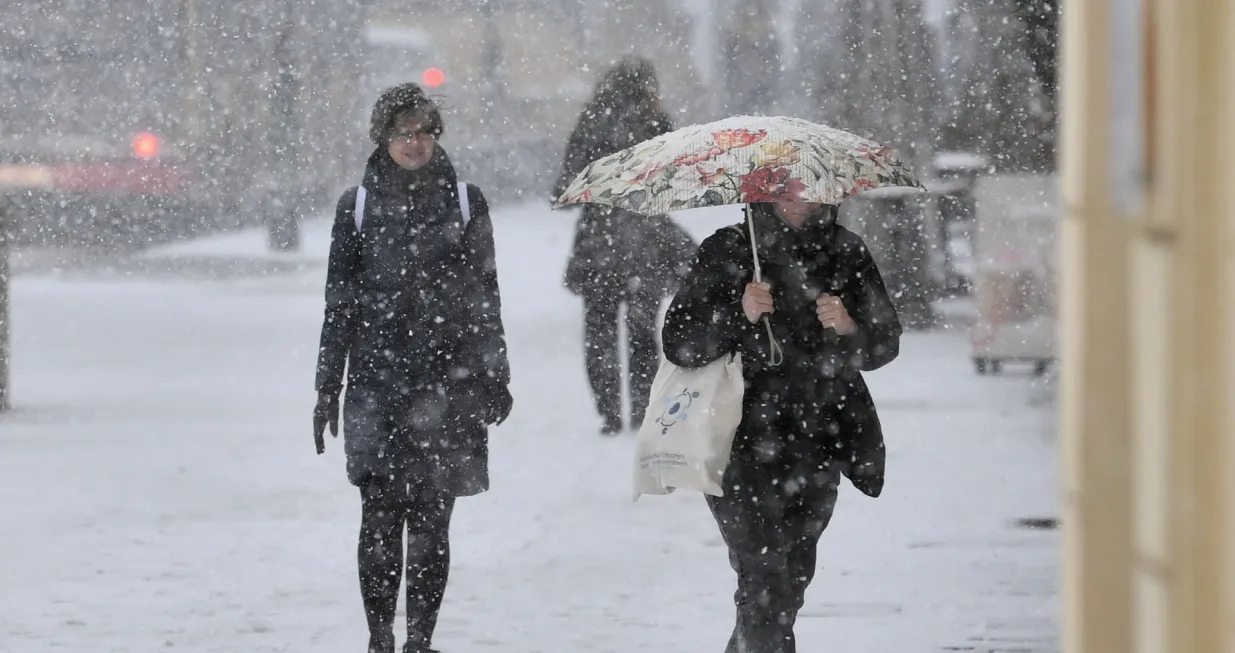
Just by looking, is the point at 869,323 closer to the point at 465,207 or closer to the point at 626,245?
the point at 465,207

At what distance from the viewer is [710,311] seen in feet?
14.5

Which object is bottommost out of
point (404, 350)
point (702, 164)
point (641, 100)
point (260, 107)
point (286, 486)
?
point (286, 486)

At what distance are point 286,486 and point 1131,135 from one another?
263 inches

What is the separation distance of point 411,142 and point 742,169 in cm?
104

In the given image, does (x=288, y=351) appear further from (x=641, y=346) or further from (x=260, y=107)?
(x=260, y=107)

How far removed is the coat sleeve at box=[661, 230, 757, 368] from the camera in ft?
14.4

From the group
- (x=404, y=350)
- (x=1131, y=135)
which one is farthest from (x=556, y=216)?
(x=1131, y=135)

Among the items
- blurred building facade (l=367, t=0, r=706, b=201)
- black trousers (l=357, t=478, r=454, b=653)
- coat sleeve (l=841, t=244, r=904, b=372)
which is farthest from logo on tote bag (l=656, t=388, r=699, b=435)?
blurred building facade (l=367, t=0, r=706, b=201)

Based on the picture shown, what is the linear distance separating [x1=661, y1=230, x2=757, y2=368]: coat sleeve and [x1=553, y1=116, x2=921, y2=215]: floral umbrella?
0.16 m

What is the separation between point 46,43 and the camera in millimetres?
31016

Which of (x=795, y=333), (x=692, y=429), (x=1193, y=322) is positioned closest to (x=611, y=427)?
(x=795, y=333)

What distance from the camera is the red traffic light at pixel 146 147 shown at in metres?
23.2

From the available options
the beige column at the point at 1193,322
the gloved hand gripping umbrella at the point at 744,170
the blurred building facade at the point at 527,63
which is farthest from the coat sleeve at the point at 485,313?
the blurred building facade at the point at 527,63

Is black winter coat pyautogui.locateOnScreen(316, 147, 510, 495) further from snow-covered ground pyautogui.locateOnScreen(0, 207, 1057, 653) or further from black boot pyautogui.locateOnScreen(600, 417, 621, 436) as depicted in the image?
black boot pyautogui.locateOnScreen(600, 417, 621, 436)
